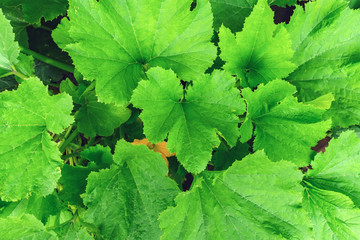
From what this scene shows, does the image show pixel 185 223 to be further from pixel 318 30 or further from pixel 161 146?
pixel 318 30

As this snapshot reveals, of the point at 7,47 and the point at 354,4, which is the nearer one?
the point at 7,47

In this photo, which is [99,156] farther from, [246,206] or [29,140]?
[246,206]

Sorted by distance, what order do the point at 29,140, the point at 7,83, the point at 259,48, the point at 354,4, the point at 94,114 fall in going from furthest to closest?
the point at 7,83
the point at 354,4
the point at 94,114
the point at 259,48
the point at 29,140

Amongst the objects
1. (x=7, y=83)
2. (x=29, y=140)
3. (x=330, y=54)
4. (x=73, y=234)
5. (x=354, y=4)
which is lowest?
(x=73, y=234)

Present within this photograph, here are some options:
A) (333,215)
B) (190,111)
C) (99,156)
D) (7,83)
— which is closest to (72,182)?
(99,156)

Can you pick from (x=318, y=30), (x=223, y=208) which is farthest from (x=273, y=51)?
(x=223, y=208)

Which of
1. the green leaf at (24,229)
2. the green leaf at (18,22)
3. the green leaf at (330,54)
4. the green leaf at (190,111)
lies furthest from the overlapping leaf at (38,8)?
the green leaf at (330,54)

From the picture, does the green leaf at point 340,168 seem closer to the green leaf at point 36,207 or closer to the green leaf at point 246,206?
the green leaf at point 246,206
